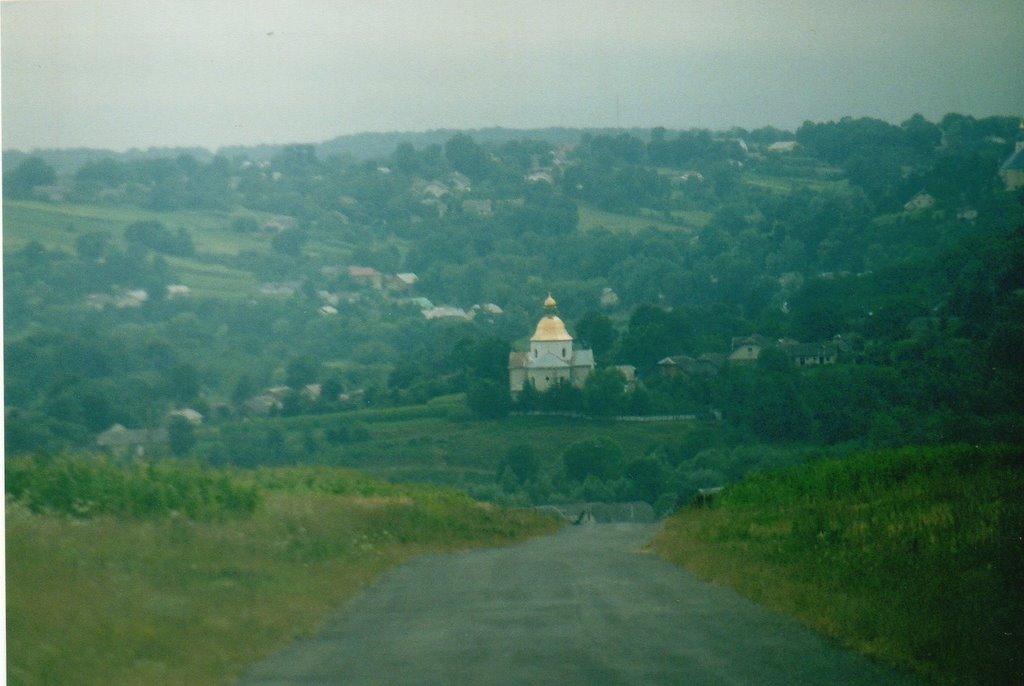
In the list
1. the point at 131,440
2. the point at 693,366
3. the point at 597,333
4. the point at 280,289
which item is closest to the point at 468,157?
the point at 597,333

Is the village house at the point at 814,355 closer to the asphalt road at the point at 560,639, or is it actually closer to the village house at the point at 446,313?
the village house at the point at 446,313

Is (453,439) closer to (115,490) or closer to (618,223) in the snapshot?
(618,223)

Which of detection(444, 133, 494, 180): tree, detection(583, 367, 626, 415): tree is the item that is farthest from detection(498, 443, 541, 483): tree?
detection(444, 133, 494, 180): tree

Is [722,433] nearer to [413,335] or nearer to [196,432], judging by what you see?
[413,335]

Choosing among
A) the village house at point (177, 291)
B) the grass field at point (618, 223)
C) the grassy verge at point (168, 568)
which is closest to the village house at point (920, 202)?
the grass field at point (618, 223)

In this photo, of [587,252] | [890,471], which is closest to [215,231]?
[587,252]

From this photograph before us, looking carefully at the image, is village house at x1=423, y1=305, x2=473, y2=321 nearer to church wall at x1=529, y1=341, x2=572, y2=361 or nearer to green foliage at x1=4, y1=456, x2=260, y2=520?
church wall at x1=529, y1=341, x2=572, y2=361
